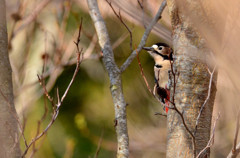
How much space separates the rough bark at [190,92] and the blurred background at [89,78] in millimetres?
193

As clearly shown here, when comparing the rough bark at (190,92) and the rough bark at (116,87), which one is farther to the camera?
the rough bark at (116,87)

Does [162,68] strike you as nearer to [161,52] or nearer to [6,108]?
[161,52]

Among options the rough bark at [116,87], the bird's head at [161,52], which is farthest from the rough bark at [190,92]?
the bird's head at [161,52]

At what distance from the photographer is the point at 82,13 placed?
27.6 feet

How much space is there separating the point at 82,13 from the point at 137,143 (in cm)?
307

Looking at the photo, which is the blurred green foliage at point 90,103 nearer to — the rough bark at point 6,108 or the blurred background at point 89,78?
the blurred background at point 89,78

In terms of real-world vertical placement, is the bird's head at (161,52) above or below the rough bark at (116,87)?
below

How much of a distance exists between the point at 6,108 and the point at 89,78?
6.40 metres

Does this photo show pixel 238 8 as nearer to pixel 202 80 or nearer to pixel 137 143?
pixel 202 80

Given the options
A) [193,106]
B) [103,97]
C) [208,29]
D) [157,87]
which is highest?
[208,29]

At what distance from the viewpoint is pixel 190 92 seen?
268cm

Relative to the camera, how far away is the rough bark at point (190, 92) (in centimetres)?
267

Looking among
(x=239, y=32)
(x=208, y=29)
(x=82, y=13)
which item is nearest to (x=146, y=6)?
(x=208, y=29)

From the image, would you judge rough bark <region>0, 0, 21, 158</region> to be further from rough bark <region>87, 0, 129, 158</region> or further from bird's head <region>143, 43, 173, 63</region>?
bird's head <region>143, 43, 173, 63</region>
